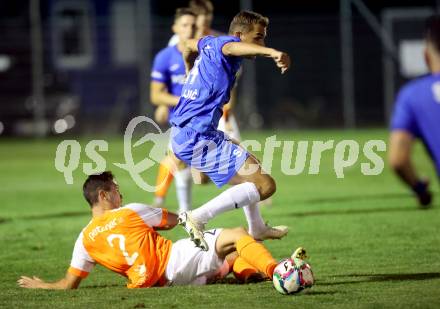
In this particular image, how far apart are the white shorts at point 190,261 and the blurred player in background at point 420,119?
214cm

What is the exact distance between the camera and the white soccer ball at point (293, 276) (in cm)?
699

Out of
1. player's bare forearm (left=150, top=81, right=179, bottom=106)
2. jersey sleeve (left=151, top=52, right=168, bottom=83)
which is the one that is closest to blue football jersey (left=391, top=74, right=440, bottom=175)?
player's bare forearm (left=150, top=81, right=179, bottom=106)

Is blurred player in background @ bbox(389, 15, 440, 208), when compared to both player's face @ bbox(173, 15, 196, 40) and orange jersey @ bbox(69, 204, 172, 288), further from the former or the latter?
player's face @ bbox(173, 15, 196, 40)

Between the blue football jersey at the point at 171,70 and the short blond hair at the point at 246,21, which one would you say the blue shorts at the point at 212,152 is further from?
the blue football jersey at the point at 171,70

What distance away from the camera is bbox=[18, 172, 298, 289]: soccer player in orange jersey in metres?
7.48

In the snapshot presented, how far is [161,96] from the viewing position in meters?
11.9

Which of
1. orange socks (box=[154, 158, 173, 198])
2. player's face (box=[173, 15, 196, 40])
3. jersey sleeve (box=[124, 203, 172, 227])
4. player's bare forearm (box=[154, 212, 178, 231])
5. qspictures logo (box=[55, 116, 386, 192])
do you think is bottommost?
qspictures logo (box=[55, 116, 386, 192])

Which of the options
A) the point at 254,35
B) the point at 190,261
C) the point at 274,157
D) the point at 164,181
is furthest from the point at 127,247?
the point at 274,157

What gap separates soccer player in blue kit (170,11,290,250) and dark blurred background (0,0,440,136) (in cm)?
1937

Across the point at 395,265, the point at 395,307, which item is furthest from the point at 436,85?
the point at 395,265

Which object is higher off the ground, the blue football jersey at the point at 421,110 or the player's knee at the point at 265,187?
the blue football jersey at the point at 421,110

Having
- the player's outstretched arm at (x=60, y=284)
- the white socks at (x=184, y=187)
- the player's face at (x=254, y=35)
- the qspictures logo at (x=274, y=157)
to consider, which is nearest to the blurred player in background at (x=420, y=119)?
the player's face at (x=254, y=35)

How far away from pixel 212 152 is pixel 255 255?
1.14 m

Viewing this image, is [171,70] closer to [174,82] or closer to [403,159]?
[174,82]
